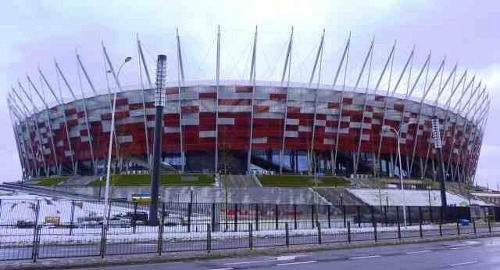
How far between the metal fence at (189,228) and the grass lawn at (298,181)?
65.0ft

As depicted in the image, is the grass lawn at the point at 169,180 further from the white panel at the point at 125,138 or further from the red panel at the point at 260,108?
the red panel at the point at 260,108

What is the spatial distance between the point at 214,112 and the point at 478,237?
5026 centimetres

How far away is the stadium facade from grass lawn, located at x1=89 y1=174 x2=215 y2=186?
3860mm

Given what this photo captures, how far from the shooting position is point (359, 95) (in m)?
75.7

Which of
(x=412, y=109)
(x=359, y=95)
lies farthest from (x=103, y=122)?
(x=412, y=109)

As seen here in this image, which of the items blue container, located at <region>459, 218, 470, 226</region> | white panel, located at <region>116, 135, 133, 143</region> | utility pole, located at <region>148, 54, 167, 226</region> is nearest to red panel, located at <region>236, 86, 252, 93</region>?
white panel, located at <region>116, 135, 133, 143</region>

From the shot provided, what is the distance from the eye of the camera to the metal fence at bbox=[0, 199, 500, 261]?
18.4 m

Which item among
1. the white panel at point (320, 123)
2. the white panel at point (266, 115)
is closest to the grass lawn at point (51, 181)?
the white panel at point (266, 115)

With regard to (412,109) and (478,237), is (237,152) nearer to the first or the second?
(412,109)

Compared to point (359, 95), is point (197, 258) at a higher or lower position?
lower

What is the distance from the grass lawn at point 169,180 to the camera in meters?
64.3

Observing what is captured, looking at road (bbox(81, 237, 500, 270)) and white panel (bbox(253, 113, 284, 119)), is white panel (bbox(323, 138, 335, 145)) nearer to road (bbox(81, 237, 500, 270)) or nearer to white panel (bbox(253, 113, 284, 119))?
white panel (bbox(253, 113, 284, 119))

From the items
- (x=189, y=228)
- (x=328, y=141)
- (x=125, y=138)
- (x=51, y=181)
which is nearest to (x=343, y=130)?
(x=328, y=141)

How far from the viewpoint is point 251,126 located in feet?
240
